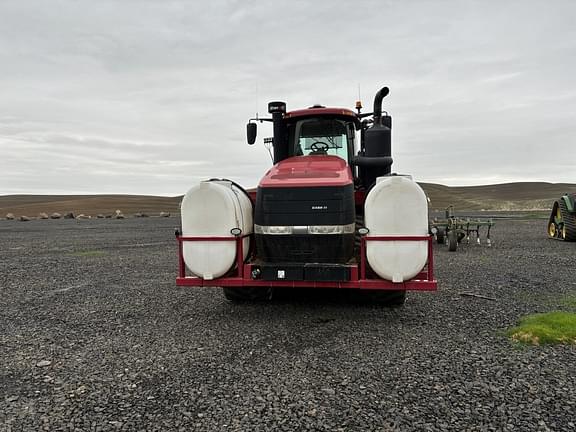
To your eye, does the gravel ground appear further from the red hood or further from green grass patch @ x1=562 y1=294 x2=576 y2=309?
the red hood

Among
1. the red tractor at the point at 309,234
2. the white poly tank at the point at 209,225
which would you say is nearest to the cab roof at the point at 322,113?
the red tractor at the point at 309,234

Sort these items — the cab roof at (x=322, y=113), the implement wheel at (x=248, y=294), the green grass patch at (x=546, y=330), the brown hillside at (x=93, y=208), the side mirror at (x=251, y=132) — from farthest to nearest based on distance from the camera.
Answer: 1. the brown hillside at (x=93, y=208)
2. the side mirror at (x=251, y=132)
3. the cab roof at (x=322, y=113)
4. the implement wheel at (x=248, y=294)
5. the green grass patch at (x=546, y=330)

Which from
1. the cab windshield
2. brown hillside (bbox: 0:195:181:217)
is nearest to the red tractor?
the cab windshield

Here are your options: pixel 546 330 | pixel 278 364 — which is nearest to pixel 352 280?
pixel 278 364

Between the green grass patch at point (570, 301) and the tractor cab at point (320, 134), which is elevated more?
the tractor cab at point (320, 134)

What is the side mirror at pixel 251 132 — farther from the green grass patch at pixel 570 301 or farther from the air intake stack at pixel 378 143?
the green grass patch at pixel 570 301

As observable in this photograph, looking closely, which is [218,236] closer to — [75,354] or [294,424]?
[75,354]

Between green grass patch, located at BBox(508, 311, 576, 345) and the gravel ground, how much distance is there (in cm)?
22

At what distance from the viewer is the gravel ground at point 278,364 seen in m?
3.66

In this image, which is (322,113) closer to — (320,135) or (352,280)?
(320,135)

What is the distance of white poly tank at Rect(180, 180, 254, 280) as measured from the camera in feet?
20.5

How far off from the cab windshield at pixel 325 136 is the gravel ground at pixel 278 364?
245cm

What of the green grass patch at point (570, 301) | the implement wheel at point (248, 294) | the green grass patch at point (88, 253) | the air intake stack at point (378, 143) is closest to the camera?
the green grass patch at point (570, 301)

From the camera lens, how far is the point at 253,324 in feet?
20.8
